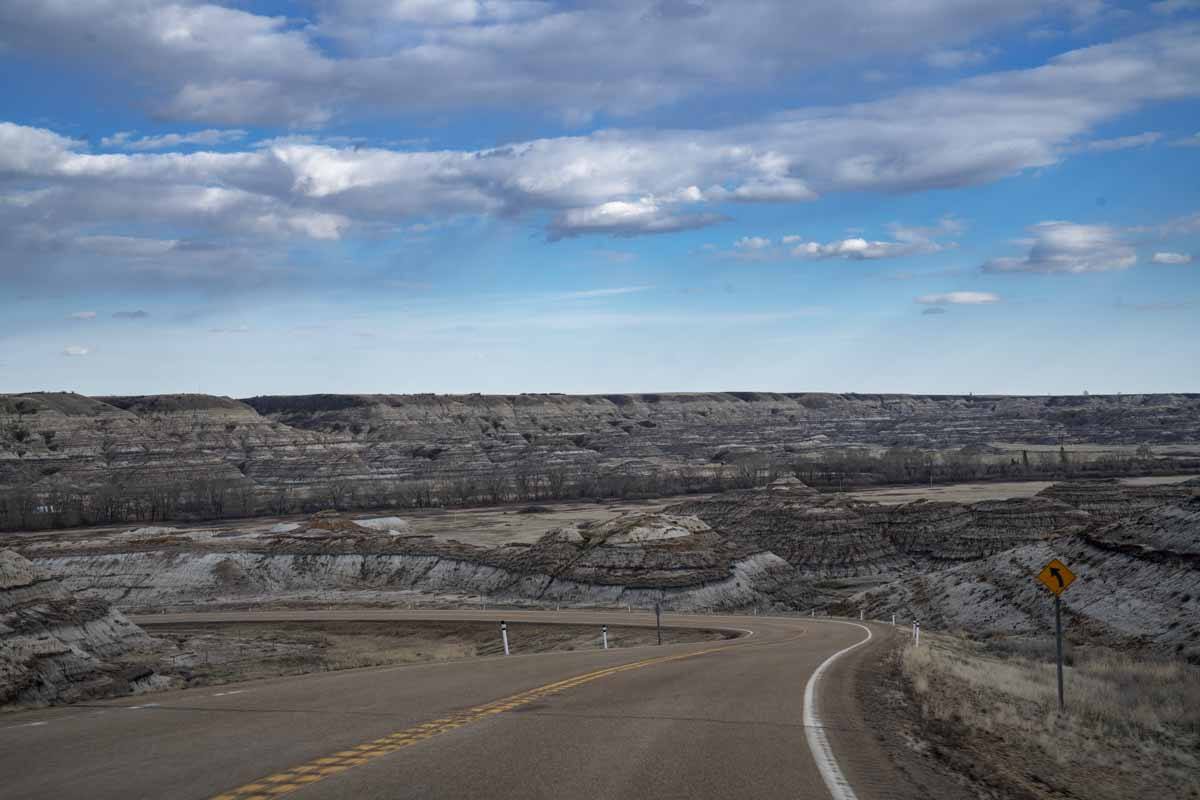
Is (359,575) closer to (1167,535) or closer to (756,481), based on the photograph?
(1167,535)

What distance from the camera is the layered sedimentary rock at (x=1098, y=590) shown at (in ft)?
114

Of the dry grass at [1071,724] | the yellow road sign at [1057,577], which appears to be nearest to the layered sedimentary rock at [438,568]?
the dry grass at [1071,724]

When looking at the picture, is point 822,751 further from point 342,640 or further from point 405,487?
point 405,487

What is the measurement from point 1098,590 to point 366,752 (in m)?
37.4

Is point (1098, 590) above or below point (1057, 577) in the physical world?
below

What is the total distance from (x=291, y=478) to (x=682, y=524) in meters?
129

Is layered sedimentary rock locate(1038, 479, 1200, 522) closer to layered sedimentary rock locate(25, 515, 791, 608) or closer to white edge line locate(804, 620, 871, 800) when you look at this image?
layered sedimentary rock locate(25, 515, 791, 608)

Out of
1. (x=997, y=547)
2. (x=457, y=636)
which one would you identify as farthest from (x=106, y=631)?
(x=997, y=547)

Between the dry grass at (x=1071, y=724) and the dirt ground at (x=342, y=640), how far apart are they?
18343 millimetres

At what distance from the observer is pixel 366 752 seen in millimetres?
10586

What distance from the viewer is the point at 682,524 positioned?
7744 centimetres

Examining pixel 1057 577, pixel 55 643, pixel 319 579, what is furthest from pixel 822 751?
pixel 319 579

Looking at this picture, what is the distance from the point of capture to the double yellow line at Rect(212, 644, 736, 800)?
901 cm

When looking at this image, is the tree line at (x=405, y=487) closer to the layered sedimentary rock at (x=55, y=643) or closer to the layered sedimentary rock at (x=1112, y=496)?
the layered sedimentary rock at (x=1112, y=496)
